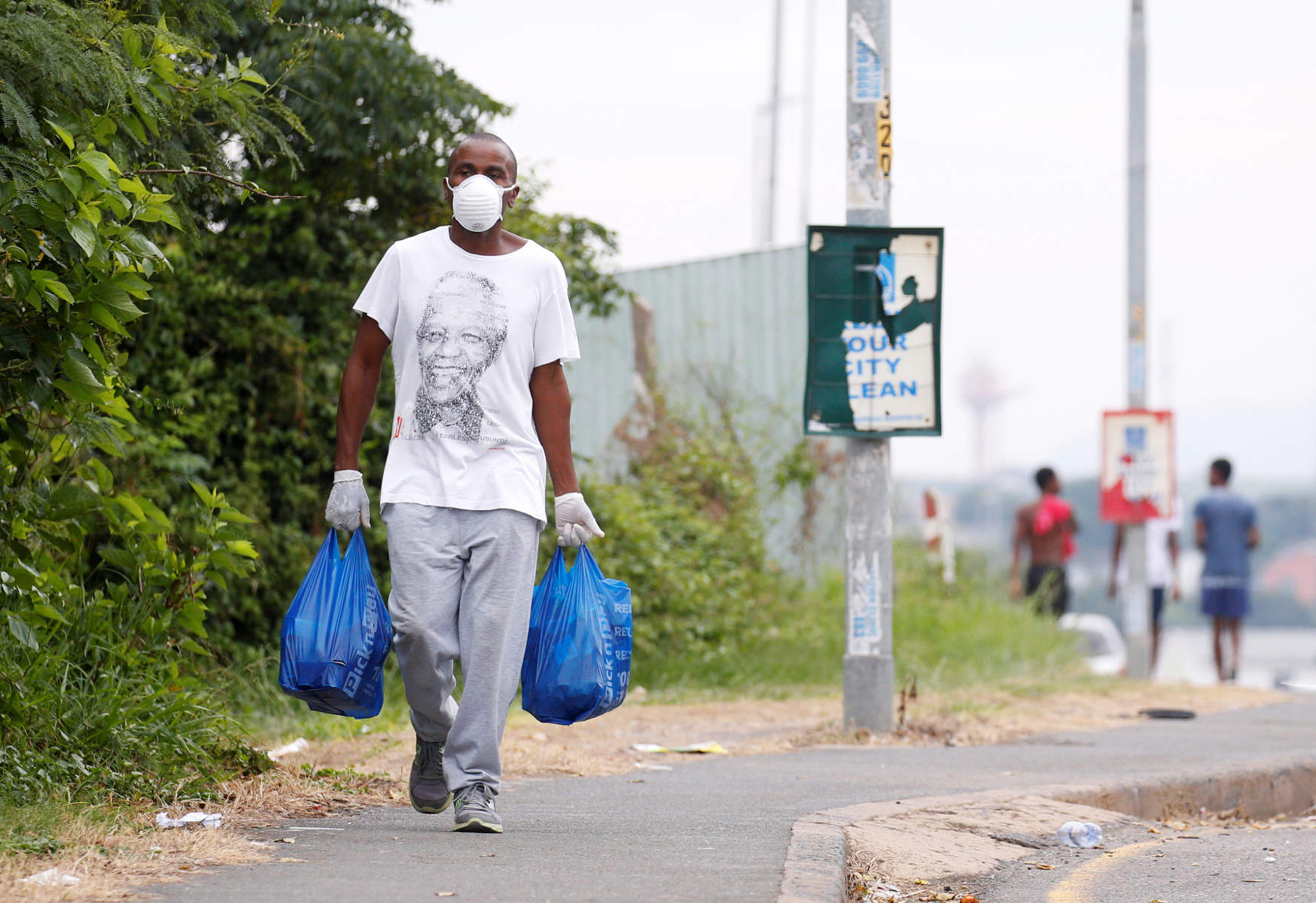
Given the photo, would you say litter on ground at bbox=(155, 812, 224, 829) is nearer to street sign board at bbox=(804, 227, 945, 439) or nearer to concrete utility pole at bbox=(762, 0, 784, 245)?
street sign board at bbox=(804, 227, 945, 439)

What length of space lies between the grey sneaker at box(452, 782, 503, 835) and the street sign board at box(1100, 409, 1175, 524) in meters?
8.66

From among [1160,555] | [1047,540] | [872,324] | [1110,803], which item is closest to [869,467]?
[872,324]

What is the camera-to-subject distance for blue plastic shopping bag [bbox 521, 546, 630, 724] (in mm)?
4254

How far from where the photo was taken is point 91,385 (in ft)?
14.1

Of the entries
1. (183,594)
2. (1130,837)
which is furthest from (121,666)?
(1130,837)

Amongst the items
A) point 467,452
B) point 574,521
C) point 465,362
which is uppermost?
point 465,362

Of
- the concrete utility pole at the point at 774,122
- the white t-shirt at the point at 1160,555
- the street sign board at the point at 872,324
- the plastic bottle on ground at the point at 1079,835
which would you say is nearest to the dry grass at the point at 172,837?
the plastic bottle on ground at the point at 1079,835

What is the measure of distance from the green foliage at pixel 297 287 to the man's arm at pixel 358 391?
10.8ft

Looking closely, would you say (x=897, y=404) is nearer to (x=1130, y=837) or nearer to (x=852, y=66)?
(x=852, y=66)

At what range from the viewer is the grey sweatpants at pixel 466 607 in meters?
4.16

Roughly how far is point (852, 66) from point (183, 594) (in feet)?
13.6

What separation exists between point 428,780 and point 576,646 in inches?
24.8

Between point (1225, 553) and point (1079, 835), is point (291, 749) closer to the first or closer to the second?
point (1079, 835)

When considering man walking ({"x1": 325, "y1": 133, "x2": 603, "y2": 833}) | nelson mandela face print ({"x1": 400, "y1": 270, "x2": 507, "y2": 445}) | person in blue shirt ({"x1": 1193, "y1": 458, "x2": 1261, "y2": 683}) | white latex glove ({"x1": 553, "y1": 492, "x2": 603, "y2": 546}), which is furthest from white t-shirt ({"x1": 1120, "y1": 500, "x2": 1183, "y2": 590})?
nelson mandela face print ({"x1": 400, "y1": 270, "x2": 507, "y2": 445})
